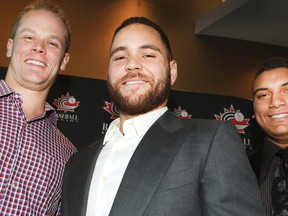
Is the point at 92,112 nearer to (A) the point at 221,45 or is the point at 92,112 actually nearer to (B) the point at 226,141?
(B) the point at 226,141

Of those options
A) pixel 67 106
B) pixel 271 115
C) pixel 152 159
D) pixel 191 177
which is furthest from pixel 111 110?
pixel 191 177

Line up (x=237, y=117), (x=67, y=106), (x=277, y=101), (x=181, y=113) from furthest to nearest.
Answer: (x=237, y=117) → (x=181, y=113) → (x=67, y=106) → (x=277, y=101)

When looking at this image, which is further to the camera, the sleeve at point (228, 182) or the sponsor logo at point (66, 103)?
the sponsor logo at point (66, 103)

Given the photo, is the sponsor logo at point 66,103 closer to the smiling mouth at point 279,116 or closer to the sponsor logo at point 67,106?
the sponsor logo at point 67,106

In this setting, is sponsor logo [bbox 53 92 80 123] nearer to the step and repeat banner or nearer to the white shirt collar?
the step and repeat banner

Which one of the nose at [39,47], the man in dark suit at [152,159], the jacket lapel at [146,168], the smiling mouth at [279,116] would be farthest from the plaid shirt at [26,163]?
the smiling mouth at [279,116]

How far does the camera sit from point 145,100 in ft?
5.48

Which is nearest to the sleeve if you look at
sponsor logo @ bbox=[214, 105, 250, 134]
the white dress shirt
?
the white dress shirt

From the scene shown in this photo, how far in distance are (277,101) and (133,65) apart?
1063 millimetres

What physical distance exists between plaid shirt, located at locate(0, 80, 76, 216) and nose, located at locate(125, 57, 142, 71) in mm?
583

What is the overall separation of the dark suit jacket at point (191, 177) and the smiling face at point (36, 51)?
784 mm

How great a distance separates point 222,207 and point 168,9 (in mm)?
3505

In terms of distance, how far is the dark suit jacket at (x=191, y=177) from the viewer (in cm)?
125

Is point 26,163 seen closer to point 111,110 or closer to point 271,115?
point 111,110
